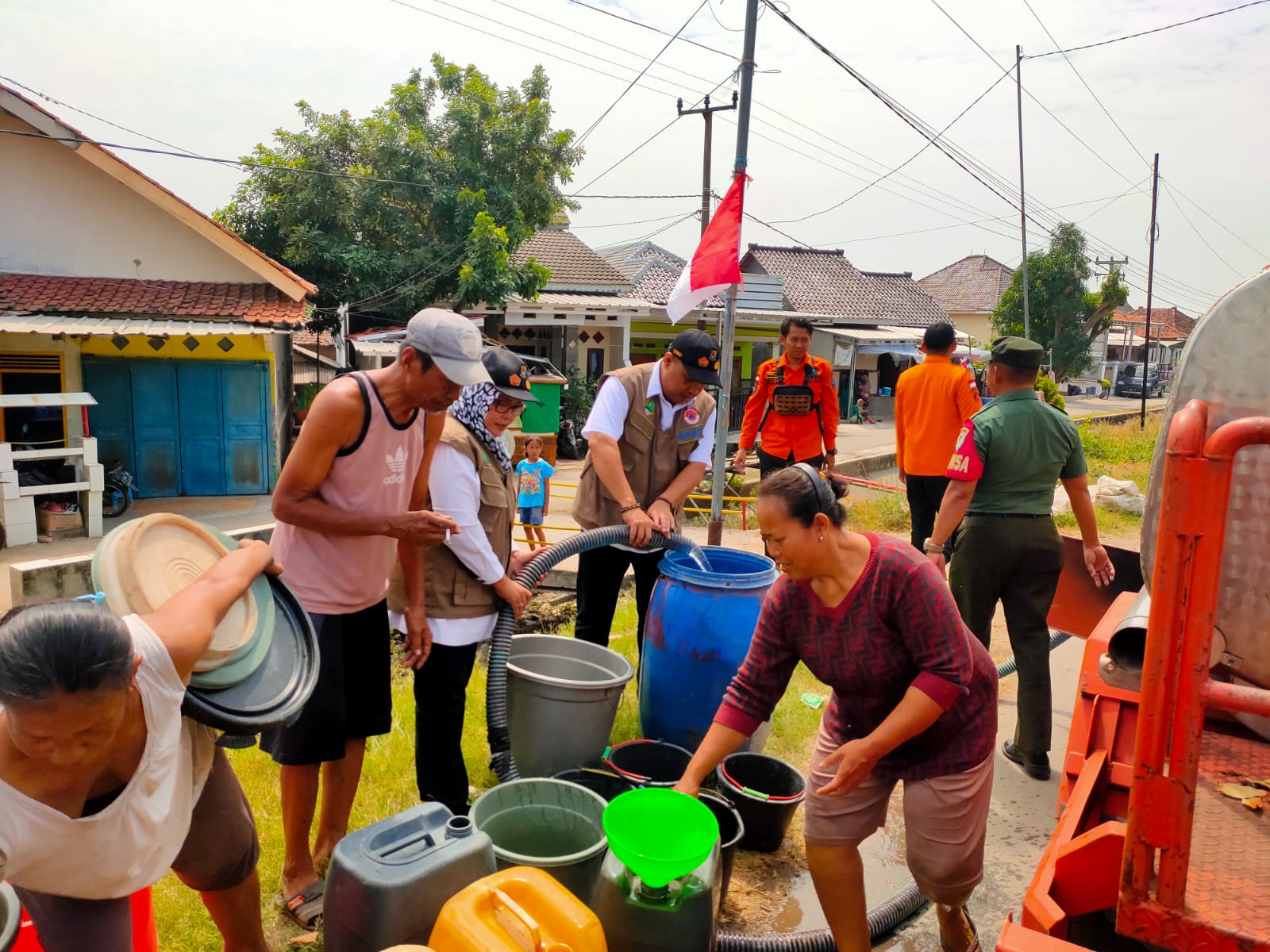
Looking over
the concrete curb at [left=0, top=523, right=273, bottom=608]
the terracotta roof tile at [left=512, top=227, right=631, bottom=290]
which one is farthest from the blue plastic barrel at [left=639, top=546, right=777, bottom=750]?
the terracotta roof tile at [left=512, top=227, right=631, bottom=290]

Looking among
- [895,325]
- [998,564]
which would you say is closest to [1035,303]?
[895,325]

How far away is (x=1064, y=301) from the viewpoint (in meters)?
30.0

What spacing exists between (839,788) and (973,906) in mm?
1360

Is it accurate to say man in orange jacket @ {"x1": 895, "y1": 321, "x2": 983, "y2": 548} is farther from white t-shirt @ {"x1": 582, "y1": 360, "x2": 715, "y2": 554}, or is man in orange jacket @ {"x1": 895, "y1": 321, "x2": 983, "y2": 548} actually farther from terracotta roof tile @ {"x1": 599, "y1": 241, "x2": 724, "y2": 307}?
terracotta roof tile @ {"x1": 599, "y1": 241, "x2": 724, "y2": 307}

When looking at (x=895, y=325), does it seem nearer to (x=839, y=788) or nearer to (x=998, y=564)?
(x=998, y=564)

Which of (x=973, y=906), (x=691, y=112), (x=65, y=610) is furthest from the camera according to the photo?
(x=691, y=112)

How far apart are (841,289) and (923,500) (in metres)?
28.0

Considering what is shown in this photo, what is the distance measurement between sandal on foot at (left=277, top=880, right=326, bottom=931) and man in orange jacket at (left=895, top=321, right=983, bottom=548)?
446 centimetres

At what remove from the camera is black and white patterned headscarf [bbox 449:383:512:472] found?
3188 millimetres

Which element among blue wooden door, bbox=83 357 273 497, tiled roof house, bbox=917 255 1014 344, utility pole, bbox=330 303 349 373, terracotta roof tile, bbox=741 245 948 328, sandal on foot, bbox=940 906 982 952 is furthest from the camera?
tiled roof house, bbox=917 255 1014 344

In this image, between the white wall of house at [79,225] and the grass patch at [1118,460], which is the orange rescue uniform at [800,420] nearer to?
the grass patch at [1118,460]

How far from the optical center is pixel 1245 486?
2098 millimetres

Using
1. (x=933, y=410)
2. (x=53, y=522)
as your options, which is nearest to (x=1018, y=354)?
(x=933, y=410)

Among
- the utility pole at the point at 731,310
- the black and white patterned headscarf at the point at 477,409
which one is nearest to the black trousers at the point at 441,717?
the black and white patterned headscarf at the point at 477,409
